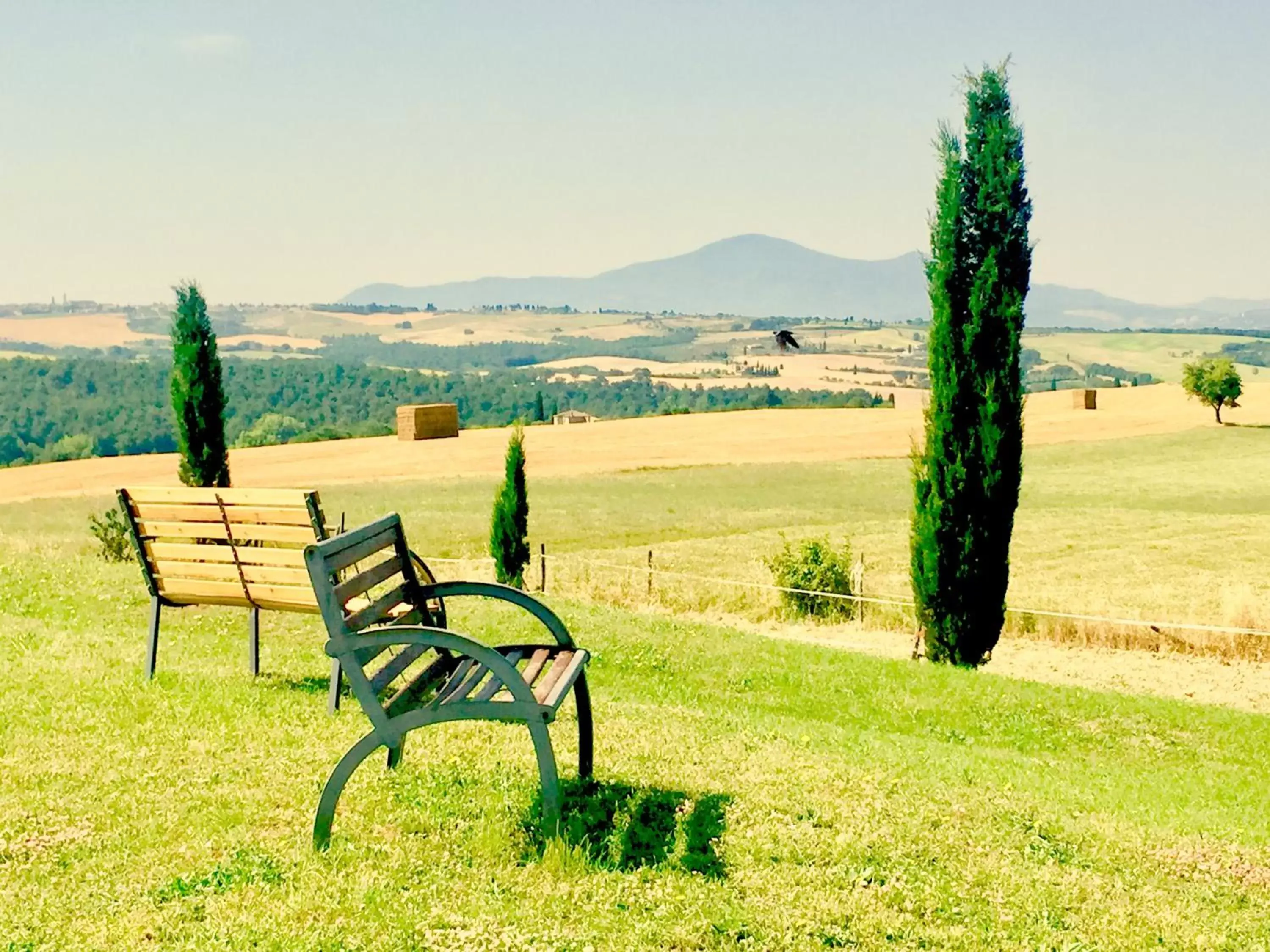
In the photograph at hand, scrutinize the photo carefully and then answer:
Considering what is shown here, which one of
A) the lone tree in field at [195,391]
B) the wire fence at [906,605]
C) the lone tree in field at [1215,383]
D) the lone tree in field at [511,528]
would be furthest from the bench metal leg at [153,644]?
the lone tree in field at [1215,383]

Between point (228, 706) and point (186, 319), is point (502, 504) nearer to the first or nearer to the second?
point (186, 319)

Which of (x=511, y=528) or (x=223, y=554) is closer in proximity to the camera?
(x=223, y=554)

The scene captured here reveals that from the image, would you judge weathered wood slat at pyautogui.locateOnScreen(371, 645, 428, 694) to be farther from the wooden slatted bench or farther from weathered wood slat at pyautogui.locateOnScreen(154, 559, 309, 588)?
weathered wood slat at pyautogui.locateOnScreen(154, 559, 309, 588)

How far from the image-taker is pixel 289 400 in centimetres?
11381

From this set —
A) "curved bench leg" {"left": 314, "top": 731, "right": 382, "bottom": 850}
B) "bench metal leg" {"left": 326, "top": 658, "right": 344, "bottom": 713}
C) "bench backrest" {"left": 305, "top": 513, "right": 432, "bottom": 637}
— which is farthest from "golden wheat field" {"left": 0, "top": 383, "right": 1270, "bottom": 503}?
"curved bench leg" {"left": 314, "top": 731, "right": 382, "bottom": 850}

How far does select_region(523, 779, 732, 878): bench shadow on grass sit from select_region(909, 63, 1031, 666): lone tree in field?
10559 millimetres

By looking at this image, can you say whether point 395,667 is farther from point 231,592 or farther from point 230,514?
point 231,592

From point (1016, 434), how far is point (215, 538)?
1117 centimetres

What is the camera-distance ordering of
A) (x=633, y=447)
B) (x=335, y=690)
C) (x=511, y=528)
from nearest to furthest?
(x=335, y=690), (x=511, y=528), (x=633, y=447)

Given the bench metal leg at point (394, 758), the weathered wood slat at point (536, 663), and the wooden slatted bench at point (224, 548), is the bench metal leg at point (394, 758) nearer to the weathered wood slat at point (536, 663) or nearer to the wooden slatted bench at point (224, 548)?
the weathered wood slat at point (536, 663)

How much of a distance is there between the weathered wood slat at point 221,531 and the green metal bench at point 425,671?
5.36ft

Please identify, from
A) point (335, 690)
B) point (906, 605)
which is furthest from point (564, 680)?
point (906, 605)

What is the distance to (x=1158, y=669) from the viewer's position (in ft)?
52.1

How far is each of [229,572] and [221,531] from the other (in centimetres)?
31
